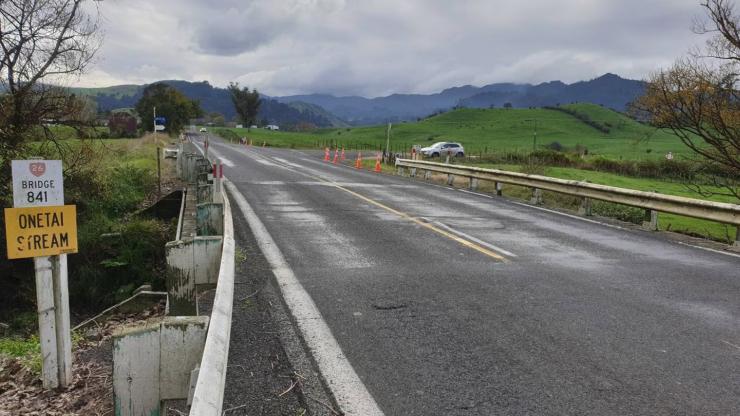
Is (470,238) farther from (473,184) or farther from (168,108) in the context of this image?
(168,108)

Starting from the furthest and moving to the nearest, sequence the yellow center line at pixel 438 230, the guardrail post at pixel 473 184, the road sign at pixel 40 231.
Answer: the guardrail post at pixel 473 184 < the yellow center line at pixel 438 230 < the road sign at pixel 40 231

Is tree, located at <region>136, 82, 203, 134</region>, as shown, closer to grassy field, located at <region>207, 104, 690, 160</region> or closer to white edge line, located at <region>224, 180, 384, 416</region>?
grassy field, located at <region>207, 104, 690, 160</region>

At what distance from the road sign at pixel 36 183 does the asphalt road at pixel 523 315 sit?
99.4 inches

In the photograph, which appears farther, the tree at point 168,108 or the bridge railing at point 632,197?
the tree at point 168,108

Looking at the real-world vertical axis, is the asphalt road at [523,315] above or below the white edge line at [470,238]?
below

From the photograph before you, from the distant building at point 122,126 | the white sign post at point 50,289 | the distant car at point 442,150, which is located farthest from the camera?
the distant building at point 122,126

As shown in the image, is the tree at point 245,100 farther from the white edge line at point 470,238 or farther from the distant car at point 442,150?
the white edge line at point 470,238

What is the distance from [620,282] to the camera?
648cm

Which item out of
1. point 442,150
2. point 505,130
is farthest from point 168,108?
point 505,130

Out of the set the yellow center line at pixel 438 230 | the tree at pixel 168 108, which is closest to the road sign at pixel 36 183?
the yellow center line at pixel 438 230

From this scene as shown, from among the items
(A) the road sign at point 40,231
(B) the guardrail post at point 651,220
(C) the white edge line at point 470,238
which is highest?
(A) the road sign at point 40,231

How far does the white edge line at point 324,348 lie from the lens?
11.2ft

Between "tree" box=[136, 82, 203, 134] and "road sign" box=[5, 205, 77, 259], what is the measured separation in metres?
70.5

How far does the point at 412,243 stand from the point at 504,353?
14.3ft
